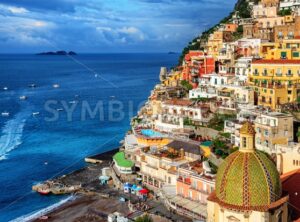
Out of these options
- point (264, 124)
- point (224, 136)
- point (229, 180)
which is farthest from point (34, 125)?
point (229, 180)

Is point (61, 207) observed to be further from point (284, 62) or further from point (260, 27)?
point (260, 27)

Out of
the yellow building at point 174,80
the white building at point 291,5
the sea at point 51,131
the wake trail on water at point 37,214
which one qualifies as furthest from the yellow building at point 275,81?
the wake trail on water at point 37,214

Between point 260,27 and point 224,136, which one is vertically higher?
point 260,27

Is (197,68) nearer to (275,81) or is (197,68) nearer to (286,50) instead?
(286,50)

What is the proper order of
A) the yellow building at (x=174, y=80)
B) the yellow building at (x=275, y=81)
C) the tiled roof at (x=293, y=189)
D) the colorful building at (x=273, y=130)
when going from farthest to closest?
the yellow building at (x=174, y=80)
the yellow building at (x=275, y=81)
the colorful building at (x=273, y=130)
the tiled roof at (x=293, y=189)

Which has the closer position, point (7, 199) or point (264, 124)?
point (264, 124)

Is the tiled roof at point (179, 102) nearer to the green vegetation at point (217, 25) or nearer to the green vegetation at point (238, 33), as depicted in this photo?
the green vegetation at point (238, 33)
